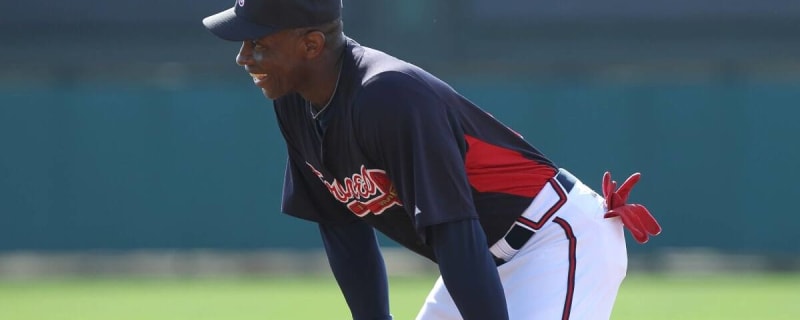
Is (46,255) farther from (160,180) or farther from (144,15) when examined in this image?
(144,15)

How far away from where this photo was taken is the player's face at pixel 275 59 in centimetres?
330

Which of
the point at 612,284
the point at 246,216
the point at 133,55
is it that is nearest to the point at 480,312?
the point at 612,284

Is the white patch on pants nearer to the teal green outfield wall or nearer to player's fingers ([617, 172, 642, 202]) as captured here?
player's fingers ([617, 172, 642, 202])

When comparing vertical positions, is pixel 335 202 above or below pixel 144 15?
above

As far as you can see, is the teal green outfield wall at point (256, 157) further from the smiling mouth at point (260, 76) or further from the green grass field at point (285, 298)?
the smiling mouth at point (260, 76)

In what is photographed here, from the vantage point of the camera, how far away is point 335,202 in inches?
151

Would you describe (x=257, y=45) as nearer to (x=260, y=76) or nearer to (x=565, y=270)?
(x=260, y=76)

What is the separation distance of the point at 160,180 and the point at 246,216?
79 cm

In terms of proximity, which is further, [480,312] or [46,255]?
[46,255]

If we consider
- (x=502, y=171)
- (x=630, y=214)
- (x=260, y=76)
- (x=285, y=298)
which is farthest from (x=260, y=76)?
(x=285, y=298)

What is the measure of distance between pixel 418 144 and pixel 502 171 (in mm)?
439

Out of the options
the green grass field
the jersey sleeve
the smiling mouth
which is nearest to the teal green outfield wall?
the green grass field

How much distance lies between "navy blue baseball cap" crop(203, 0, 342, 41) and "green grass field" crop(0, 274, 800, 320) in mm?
5233

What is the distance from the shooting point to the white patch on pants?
3.37 meters
